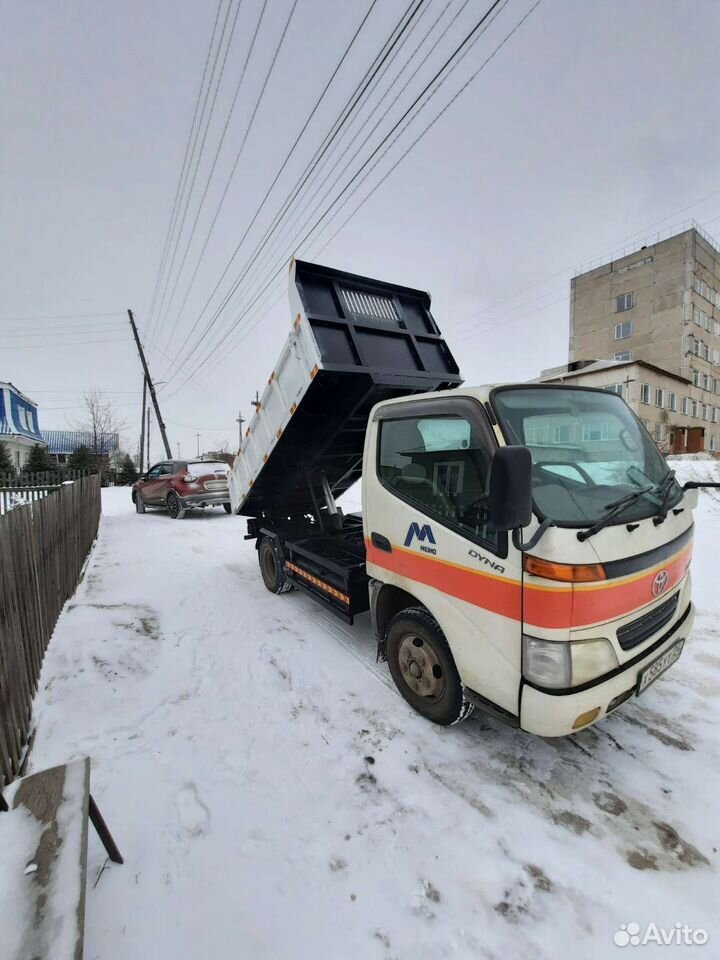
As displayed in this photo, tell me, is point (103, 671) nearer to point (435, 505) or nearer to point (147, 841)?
point (147, 841)

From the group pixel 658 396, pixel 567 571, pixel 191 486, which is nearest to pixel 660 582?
pixel 567 571

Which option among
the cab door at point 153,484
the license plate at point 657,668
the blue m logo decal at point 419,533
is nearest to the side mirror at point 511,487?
the blue m logo decal at point 419,533

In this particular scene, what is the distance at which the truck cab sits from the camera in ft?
6.95

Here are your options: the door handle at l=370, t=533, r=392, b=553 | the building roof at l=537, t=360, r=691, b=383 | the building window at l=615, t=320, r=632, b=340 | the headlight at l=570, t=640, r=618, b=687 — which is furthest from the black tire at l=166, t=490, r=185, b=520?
the building window at l=615, t=320, r=632, b=340

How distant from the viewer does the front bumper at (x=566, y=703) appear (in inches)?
84.6

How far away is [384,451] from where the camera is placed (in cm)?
342

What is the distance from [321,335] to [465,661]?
3.02m

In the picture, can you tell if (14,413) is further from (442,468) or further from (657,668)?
(657,668)

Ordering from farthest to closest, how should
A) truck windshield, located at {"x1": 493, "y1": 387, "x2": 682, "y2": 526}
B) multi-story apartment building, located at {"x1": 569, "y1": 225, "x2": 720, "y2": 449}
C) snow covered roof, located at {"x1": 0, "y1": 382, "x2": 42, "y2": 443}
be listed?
1. multi-story apartment building, located at {"x1": 569, "y1": 225, "x2": 720, "y2": 449}
2. snow covered roof, located at {"x1": 0, "y1": 382, "x2": 42, "y2": 443}
3. truck windshield, located at {"x1": 493, "y1": 387, "x2": 682, "y2": 526}

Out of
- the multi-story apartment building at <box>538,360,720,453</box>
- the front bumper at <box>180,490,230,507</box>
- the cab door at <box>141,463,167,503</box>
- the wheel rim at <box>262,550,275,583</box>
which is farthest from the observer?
the multi-story apartment building at <box>538,360,720,453</box>

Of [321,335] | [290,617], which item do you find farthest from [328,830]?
[321,335]

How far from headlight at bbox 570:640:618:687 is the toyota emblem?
1.71ft

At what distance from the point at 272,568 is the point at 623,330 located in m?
47.0

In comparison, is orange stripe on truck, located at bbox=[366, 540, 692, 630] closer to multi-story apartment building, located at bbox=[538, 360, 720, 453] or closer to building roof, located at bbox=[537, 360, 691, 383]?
multi-story apartment building, located at bbox=[538, 360, 720, 453]
